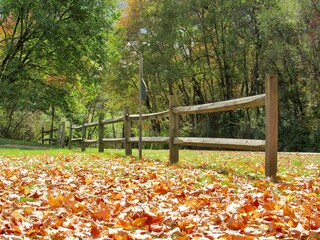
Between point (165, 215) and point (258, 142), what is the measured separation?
311 centimetres

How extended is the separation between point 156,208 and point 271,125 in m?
2.90

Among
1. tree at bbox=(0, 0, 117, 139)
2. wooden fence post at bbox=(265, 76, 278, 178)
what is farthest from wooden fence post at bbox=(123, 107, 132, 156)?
tree at bbox=(0, 0, 117, 139)

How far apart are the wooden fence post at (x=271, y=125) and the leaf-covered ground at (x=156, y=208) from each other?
0.28m

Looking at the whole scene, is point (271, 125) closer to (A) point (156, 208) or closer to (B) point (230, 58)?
(A) point (156, 208)

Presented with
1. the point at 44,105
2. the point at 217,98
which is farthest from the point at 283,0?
the point at 44,105

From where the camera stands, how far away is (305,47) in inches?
741

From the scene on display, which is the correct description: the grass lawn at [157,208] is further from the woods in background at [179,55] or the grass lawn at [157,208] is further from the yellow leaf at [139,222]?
the woods in background at [179,55]

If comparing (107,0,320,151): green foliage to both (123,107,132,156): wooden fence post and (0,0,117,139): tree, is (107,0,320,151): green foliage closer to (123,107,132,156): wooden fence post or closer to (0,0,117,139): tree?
(0,0,117,139): tree

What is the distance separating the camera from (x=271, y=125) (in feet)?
18.6

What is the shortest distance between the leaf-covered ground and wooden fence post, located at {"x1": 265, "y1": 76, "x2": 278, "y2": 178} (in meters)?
0.28

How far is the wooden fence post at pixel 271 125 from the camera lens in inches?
221

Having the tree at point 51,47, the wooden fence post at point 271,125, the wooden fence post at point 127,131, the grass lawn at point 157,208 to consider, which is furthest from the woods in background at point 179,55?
the grass lawn at point 157,208

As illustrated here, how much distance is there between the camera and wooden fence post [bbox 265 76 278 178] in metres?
5.62

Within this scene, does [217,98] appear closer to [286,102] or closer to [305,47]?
[286,102]
